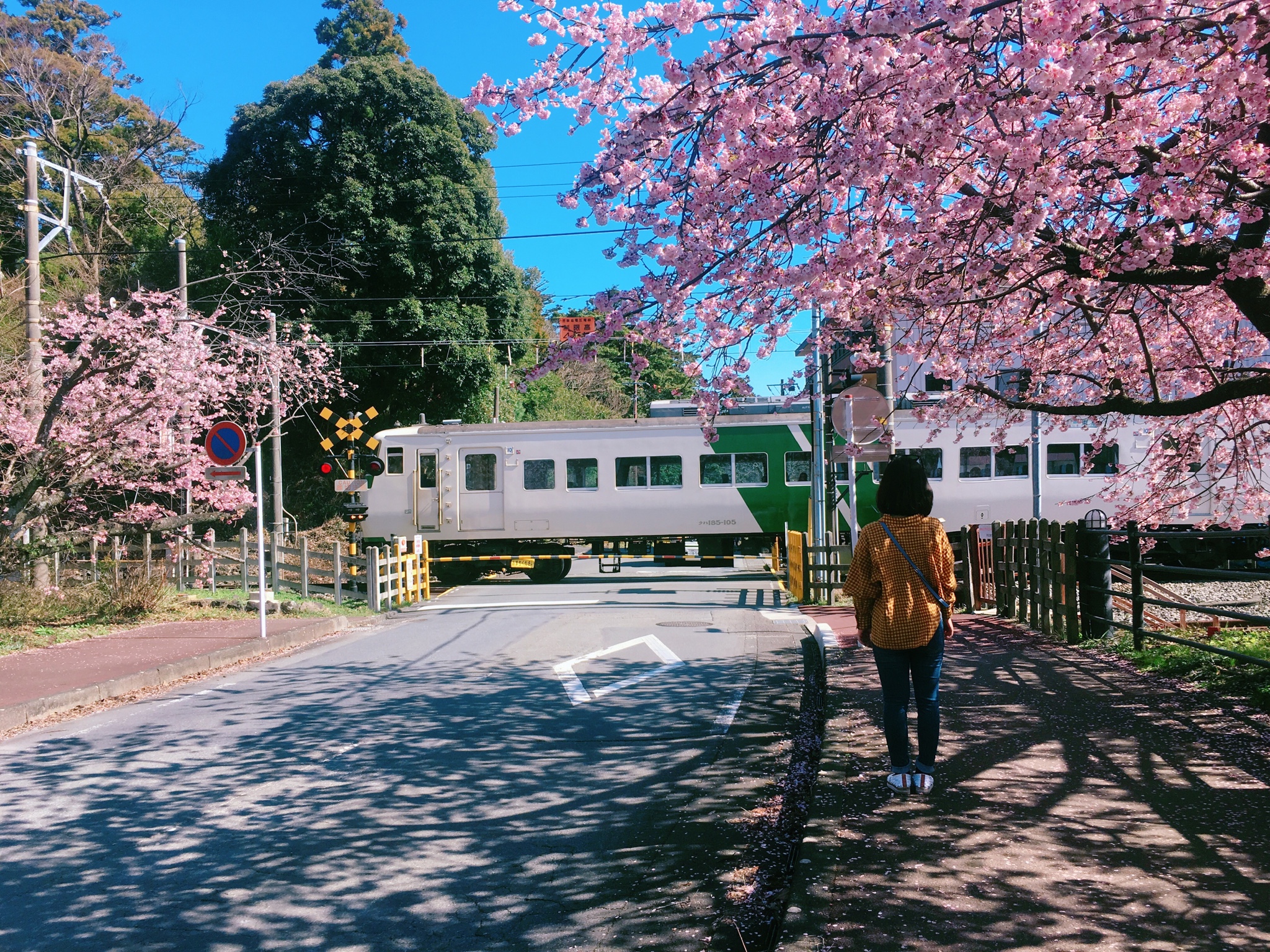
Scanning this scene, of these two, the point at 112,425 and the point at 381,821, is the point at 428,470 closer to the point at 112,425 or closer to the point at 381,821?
the point at 112,425

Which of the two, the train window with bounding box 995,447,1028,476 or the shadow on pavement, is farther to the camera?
the train window with bounding box 995,447,1028,476

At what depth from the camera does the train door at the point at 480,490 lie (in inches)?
926

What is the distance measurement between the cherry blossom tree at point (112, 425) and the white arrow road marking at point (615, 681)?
6638 millimetres

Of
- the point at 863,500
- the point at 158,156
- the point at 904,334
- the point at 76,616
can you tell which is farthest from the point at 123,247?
the point at 904,334

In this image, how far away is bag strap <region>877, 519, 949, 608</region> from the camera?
505cm

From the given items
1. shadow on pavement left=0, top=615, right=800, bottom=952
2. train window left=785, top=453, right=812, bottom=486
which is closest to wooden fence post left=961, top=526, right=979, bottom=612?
shadow on pavement left=0, top=615, right=800, bottom=952

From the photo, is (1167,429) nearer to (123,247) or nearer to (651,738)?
(651,738)

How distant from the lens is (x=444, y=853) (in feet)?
15.2

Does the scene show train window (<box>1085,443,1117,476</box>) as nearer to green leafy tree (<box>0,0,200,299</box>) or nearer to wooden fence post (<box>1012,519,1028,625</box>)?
wooden fence post (<box>1012,519,1028,625</box>)

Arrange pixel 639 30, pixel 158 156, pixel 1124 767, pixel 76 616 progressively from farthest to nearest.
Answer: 1. pixel 158 156
2. pixel 76 616
3. pixel 639 30
4. pixel 1124 767

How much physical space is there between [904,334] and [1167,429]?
349 cm

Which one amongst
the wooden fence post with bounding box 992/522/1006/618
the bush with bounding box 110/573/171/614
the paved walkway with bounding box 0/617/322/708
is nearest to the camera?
the paved walkway with bounding box 0/617/322/708

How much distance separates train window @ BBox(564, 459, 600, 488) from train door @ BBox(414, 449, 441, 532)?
3.18 m

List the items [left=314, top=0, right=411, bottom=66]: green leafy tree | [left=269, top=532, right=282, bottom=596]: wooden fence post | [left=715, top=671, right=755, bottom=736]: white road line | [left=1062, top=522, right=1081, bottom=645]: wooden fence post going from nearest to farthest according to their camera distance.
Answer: [left=715, top=671, right=755, bottom=736]: white road line < [left=1062, top=522, right=1081, bottom=645]: wooden fence post < [left=269, top=532, right=282, bottom=596]: wooden fence post < [left=314, top=0, right=411, bottom=66]: green leafy tree
